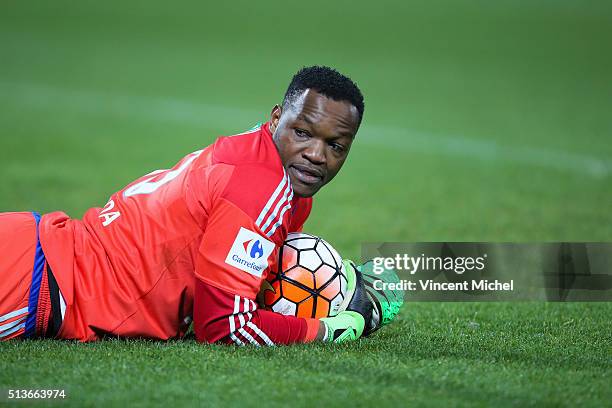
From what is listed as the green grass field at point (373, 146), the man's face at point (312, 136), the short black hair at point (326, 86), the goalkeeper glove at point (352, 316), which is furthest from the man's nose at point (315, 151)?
the green grass field at point (373, 146)

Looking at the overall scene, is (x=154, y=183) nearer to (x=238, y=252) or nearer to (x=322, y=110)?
(x=238, y=252)

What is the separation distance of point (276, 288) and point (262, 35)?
2280 cm

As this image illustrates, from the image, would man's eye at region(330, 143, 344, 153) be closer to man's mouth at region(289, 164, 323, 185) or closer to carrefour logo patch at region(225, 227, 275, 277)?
man's mouth at region(289, 164, 323, 185)

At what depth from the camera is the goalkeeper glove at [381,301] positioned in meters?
5.28

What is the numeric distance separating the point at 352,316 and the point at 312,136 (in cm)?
97

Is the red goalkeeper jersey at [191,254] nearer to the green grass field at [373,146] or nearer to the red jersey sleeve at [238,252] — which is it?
the red jersey sleeve at [238,252]

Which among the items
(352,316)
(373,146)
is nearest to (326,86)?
(352,316)

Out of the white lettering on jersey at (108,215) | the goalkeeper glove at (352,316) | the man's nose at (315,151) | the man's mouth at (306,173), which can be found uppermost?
the man's nose at (315,151)

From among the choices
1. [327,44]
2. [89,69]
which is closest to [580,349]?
[89,69]

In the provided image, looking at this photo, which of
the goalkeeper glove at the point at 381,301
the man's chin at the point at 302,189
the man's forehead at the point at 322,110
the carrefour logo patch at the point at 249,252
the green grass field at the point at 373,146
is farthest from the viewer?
the goalkeeper glove at the point at 381,301

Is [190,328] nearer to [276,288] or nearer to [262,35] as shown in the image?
[276,288]

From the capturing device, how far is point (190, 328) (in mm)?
5398

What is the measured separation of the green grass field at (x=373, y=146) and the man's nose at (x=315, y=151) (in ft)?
3.07

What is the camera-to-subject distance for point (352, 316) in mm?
5043
